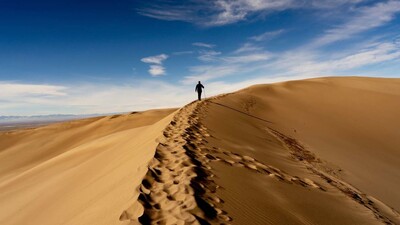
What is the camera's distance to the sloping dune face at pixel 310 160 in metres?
4.70

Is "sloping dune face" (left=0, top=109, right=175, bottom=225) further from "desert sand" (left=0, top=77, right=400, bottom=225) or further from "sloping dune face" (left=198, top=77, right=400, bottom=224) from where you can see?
"sloping dune face" (left=198, top=77, right=400, bottom=224)

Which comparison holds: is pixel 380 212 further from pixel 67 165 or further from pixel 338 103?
pixel 338 103

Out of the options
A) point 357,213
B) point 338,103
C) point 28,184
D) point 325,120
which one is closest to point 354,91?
point 338,103

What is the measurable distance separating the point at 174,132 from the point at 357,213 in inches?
215

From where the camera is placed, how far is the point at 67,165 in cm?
1112

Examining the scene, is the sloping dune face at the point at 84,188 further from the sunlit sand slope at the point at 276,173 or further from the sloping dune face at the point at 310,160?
the sloping dune face at the point at 310,160

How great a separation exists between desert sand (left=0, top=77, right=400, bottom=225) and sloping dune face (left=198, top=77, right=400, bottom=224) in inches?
1.3

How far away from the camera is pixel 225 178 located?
17.4 feet

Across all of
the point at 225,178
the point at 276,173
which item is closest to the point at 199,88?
the point at 276,173

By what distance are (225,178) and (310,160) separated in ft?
16.7

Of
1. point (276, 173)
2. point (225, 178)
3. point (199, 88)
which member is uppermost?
point (199, 88)

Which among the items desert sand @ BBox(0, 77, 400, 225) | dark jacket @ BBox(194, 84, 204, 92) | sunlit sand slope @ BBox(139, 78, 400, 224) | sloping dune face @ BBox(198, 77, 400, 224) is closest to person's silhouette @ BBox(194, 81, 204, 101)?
dark jacket @ BBox(194, 84, 204, 92)

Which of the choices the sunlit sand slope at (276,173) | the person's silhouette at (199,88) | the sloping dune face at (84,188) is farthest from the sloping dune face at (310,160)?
the person's silhouette at (199,88)

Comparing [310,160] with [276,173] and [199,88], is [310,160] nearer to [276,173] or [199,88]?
[276,173]
